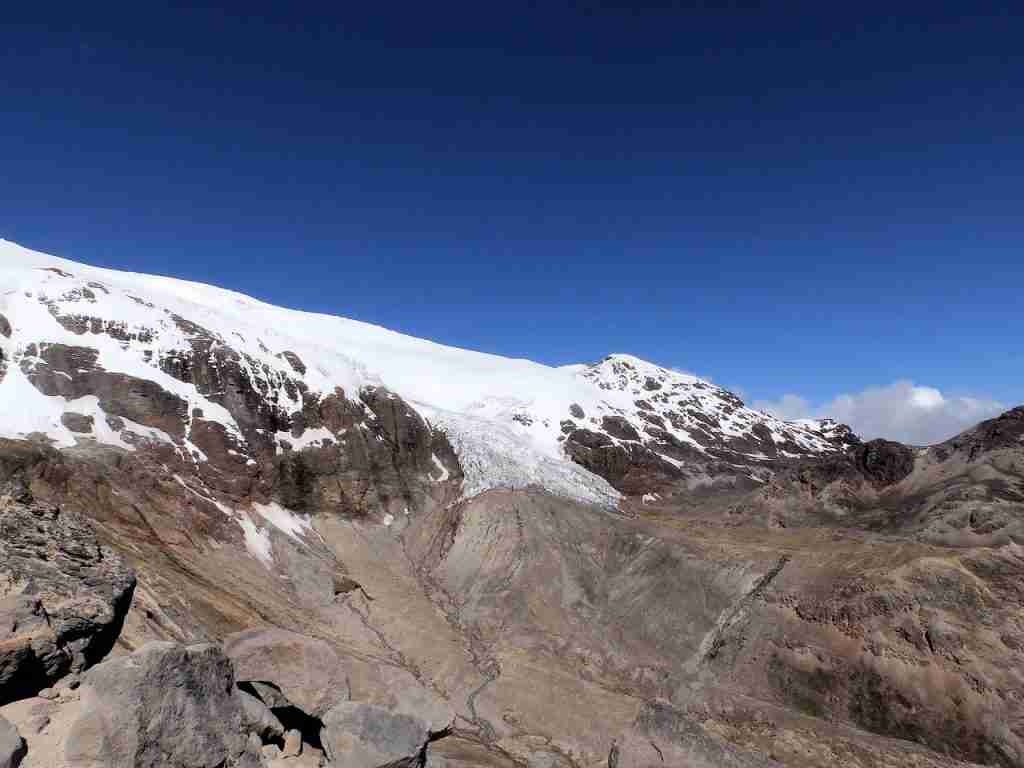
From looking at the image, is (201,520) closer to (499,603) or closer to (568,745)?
(499,603)

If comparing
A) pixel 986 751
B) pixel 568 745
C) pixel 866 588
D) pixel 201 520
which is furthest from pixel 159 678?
pixel 201 520

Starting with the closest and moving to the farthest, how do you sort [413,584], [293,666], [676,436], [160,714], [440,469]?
[160,714]
[293,666]
[413,584]
[440,469]
[676,436]

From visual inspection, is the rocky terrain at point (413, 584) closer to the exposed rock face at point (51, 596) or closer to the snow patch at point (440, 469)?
the exposed rock face at point (51, 596)

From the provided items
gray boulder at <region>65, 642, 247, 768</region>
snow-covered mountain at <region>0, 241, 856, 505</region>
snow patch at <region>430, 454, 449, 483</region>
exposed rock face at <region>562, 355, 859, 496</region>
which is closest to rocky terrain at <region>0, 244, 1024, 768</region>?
gray boulder at <region>65, 642, 247, 768</region>

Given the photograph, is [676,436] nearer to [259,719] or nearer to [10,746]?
[259,719]

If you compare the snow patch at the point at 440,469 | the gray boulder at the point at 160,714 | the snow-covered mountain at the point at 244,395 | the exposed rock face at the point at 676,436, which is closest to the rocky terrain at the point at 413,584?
the gray boulder at the point at 160,714

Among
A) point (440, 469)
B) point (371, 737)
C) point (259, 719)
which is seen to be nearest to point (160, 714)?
point (259, 719)
